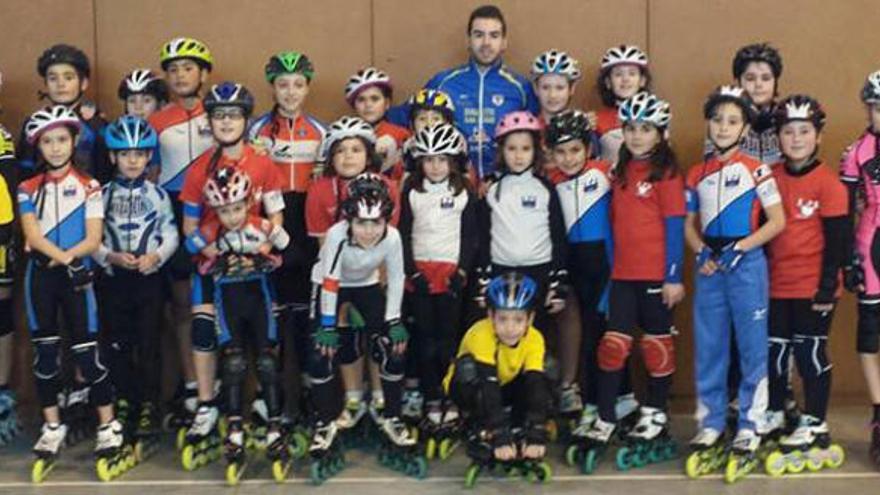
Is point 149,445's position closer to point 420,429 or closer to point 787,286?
point 420,429

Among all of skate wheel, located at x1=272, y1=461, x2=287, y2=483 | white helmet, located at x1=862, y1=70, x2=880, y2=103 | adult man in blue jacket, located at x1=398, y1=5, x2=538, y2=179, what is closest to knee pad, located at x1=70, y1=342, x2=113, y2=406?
skate wheel, located at x1=272, y1=461, x2=287, y2=483

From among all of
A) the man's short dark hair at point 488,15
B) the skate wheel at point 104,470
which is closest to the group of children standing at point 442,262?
the skate wheel at point 104,470

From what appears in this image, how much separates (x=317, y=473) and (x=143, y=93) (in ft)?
7.69

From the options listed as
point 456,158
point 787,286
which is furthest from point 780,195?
point 456,158

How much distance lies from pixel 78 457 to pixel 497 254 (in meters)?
2.46

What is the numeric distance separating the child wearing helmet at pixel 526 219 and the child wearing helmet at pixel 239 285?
111 centimetres

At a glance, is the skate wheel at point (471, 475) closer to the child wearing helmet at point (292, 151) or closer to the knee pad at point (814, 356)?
the child wearing helmet at point (292, 151)

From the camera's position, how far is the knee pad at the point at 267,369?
21.2 ft

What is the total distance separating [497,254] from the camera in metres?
6.78

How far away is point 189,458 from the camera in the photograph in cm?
661

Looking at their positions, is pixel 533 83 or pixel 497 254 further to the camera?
pixel 533 83

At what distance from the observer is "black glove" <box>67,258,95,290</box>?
21.0 ft

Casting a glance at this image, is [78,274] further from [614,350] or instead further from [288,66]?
[614,350]

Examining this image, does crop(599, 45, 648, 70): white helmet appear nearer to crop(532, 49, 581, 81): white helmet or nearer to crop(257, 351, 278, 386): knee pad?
crop(532, 49, 581, 81): white helmet
